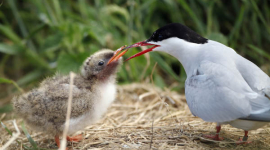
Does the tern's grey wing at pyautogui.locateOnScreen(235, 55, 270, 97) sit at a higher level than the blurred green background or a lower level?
lower

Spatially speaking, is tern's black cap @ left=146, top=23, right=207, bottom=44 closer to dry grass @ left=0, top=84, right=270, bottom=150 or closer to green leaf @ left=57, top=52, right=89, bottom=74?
dry grass @ left=0, top=84, right=270, bottom=150

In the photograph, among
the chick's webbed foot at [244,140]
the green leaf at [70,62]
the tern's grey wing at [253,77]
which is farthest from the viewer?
the green leaf at [70,62]

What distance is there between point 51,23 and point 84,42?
514 mm

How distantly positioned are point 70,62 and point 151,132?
1737 mm

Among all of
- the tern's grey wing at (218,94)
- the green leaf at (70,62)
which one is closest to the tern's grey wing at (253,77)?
the tern's grey wing at (218,94)

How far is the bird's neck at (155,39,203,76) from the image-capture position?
3.10m

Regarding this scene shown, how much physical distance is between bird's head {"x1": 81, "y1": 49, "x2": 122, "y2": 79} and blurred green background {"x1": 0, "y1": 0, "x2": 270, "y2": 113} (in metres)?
1.06

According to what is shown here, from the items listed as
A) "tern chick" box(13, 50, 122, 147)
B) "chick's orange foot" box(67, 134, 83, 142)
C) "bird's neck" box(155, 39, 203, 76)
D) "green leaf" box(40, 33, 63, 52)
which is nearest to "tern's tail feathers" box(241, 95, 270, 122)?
"bird's neck" box(155, 39, 203, 76)

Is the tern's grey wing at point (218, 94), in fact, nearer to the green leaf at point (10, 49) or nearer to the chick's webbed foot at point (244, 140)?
the chick's webbed foot at point (244, 140)

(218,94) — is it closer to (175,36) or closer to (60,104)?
(175,36)

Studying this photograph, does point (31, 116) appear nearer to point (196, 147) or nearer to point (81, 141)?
point (81, 141)

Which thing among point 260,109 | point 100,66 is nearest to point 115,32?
point 100,66

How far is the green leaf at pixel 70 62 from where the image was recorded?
4379 mm

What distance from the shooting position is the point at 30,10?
6.10 meters
